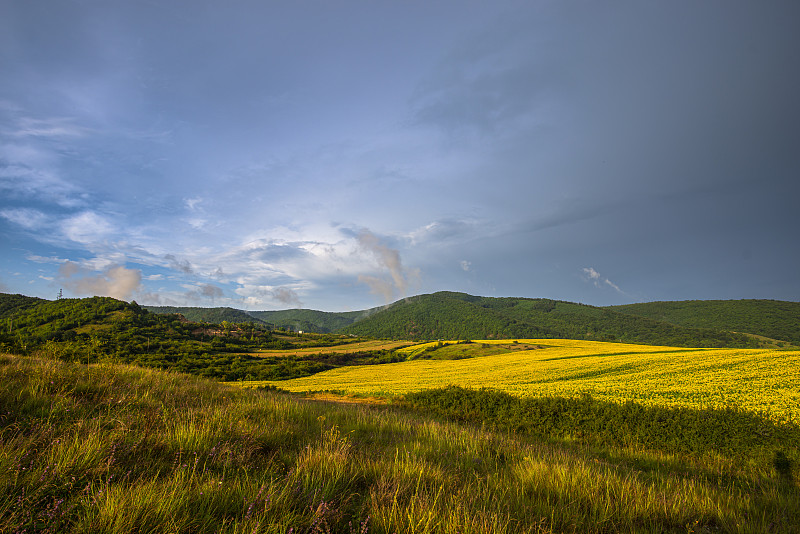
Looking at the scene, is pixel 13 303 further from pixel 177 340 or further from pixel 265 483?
pixel 265 483

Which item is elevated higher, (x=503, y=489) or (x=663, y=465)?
(x=503, y=489)

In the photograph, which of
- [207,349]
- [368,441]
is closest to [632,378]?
[368,441]

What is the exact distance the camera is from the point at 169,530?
226cm

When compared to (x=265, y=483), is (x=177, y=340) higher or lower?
lower

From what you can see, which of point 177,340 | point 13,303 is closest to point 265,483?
point 177,340

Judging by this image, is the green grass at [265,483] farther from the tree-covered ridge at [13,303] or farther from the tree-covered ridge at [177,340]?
the tree-covered ridge at [13,303]

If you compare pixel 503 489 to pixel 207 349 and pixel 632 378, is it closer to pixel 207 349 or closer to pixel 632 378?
pixel 632 378

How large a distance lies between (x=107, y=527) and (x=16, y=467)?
126 cm

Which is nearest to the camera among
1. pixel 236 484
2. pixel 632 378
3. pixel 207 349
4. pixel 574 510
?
pixel 236 484

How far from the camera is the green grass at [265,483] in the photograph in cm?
246

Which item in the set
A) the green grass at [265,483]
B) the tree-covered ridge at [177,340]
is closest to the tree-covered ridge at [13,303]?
the tree-covered ridge at [177,340]

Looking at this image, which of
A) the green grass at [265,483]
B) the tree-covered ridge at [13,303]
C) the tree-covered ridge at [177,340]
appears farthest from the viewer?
the tree-covered ridge at [13,303]

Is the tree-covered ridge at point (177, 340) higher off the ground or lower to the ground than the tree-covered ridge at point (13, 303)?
lower

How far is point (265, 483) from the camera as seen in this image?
3088 millimetres
